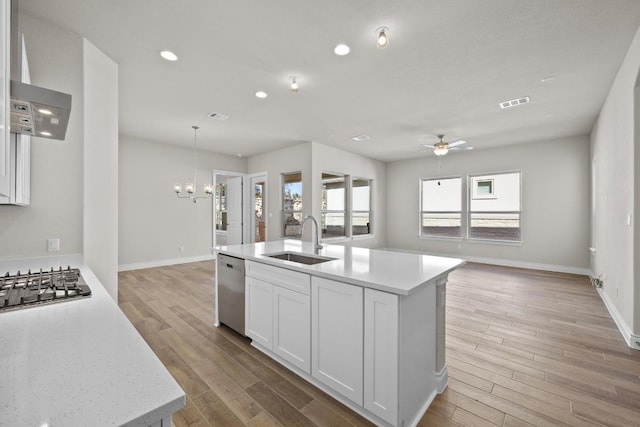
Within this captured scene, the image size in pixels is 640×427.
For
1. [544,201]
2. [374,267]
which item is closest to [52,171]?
[374,267]

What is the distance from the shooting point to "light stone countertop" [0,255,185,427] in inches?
22.4

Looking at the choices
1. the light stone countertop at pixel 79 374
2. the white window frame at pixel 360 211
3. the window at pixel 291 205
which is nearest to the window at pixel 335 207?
the white window frame at pixel 360 211

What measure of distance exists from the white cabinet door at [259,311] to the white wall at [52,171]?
1.53 m

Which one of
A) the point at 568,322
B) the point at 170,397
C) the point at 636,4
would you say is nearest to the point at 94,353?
the point at 170,397

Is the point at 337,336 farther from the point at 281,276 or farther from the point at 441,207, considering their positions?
the point at 441,207

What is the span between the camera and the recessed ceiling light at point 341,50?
2593 mm

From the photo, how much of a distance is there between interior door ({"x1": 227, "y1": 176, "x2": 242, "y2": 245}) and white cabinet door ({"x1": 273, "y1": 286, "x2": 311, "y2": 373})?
5533mm

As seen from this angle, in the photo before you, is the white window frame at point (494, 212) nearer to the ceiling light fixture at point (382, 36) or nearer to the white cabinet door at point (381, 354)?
the ceiling light fixture at point (382, 36)

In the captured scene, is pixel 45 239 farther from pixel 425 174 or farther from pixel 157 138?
pixel 425 174

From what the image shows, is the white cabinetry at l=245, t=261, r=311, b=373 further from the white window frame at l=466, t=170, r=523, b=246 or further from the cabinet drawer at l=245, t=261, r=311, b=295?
the white window frame at l=466, t=170, r=523, b=246

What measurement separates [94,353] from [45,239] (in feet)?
6.87

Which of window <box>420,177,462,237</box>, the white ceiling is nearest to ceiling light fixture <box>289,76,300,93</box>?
the white ceiling

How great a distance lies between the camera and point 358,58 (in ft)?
9.18

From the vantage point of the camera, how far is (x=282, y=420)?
5.58 feet
